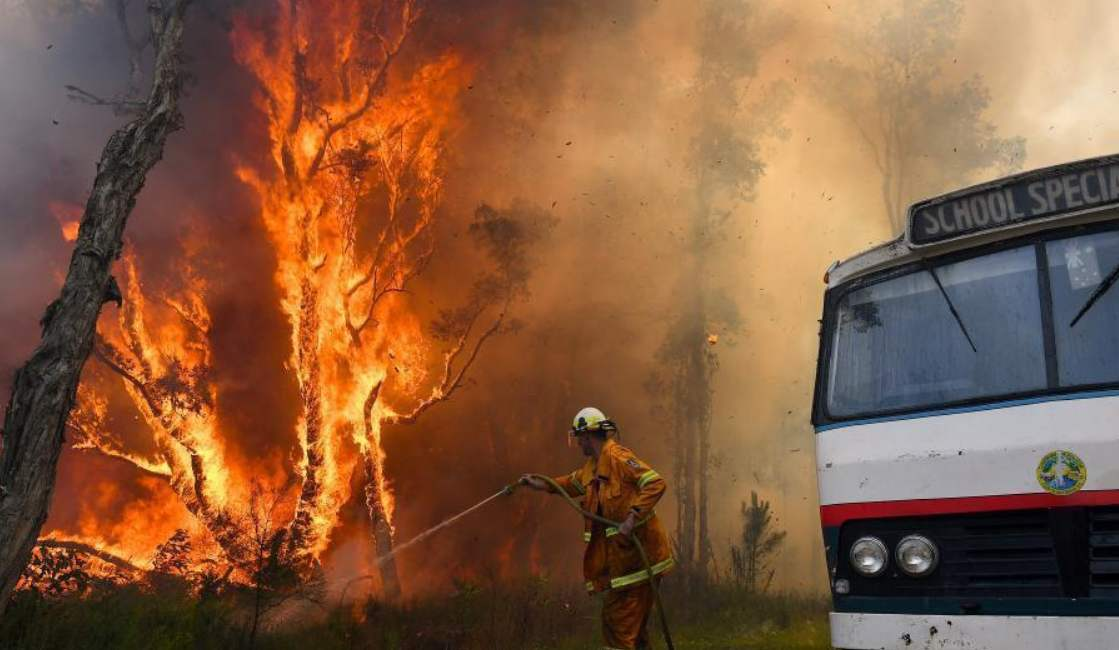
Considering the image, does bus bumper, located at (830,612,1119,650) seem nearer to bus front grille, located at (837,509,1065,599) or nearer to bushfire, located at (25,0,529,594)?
bus front grille, located at (837,509,1065,599)

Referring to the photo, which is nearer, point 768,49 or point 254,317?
point 254,317

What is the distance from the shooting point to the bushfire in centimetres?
1444

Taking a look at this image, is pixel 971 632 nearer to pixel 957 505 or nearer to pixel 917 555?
pixel 917 555

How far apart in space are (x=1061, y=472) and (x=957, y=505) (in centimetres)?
46

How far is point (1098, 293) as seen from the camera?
13.4ft

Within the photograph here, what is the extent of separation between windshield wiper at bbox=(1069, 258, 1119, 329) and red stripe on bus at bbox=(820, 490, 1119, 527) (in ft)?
2.79

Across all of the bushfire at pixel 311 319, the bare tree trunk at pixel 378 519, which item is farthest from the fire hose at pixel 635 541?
the bare tree trunk at pixel 378 519

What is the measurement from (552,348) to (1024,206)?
59.4 ft

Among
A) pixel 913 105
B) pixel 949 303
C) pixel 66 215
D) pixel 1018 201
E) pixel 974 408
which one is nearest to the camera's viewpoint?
pixel 974 408

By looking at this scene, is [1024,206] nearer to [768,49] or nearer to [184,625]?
[184,625]

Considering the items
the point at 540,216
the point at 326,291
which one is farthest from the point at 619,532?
the point at 540,216

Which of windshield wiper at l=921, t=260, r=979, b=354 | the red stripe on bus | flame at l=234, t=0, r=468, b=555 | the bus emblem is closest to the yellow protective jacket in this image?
the red stripe on bus

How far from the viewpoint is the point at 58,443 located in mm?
7453

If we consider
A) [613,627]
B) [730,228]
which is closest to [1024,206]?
[613,627]
